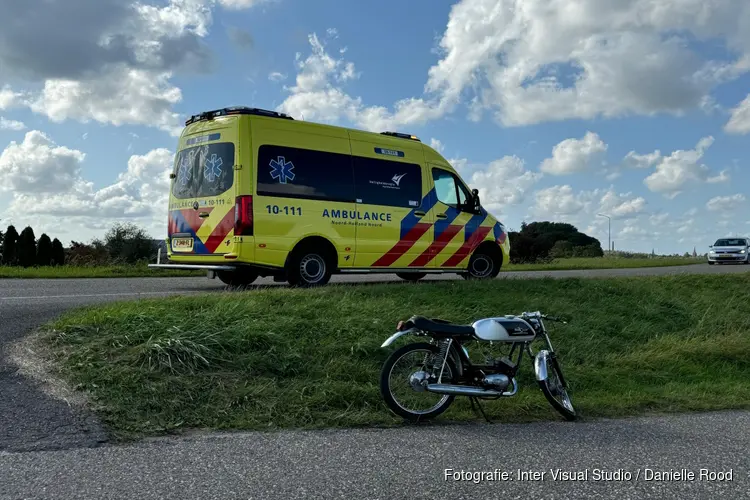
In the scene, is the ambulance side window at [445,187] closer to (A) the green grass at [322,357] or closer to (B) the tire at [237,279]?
(A) the green grass at [322,357]

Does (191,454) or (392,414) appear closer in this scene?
(191,454)

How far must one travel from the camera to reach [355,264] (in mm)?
11305

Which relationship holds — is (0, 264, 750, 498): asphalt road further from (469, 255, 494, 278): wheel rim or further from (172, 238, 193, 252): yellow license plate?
(469, 255, 494, 278): wheel rim

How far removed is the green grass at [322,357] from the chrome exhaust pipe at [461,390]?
0.71ft

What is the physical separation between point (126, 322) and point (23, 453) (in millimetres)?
2686

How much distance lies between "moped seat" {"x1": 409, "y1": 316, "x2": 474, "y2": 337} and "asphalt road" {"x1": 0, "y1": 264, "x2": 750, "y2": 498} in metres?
0.79

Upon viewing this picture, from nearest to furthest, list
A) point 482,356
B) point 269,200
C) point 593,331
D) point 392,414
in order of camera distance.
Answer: point 392,414 → point 482,356 → point 593,331 → point 269,200

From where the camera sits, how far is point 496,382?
5.49 m

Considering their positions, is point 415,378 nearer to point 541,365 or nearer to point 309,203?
point 541,365

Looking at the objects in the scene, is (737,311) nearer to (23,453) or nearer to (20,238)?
(23,453)

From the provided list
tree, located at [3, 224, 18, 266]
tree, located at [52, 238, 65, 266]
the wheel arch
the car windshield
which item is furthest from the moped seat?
the car windshield

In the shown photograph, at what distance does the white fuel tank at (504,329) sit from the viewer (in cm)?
561

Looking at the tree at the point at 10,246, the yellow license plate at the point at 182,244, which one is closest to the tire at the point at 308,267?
the yellow license plate at the point at 182,244

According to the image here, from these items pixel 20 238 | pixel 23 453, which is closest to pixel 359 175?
pixel 23 453
